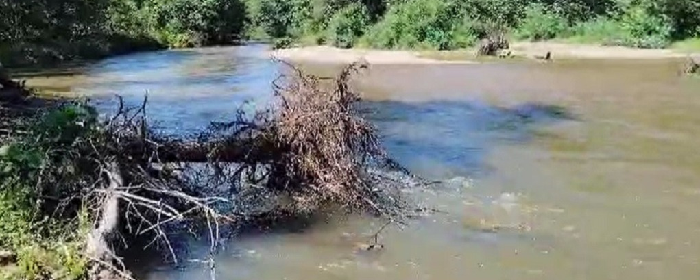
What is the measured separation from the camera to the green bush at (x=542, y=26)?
38344 mm

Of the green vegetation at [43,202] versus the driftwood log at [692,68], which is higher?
the green vegetation at [43,202]

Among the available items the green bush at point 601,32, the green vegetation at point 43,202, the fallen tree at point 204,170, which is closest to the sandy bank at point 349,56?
the green bush at point 601,32

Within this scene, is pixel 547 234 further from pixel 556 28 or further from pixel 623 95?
pixel 556 28

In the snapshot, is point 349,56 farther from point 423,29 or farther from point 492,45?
point 492,45

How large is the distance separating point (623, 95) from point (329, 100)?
12.1 meters

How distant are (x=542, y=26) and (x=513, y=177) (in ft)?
90.4

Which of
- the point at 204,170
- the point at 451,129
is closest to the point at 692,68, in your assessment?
the point at 451,129

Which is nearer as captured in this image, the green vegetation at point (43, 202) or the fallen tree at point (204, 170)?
the green vegetation at point (43, 202)

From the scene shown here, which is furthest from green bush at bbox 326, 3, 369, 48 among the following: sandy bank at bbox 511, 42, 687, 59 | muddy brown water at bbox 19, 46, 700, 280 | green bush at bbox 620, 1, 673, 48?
muddy brown water at bbox 19, 46, 700, 280

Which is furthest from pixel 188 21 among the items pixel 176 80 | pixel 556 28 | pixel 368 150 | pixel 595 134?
pixel 368 150

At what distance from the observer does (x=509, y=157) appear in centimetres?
1346

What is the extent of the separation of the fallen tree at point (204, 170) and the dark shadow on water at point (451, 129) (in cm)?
129

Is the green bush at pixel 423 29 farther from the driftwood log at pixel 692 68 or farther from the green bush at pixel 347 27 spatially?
the driftwood log at pixel 692 68

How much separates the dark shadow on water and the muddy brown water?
0.13 ft
